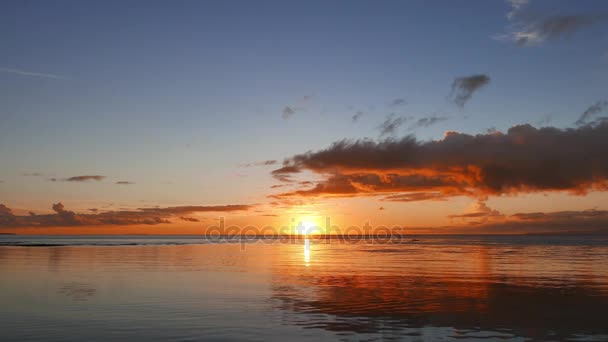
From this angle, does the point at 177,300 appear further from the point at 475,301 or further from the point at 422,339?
the point at 475,301

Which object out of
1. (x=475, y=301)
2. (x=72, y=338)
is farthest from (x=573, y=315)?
(x=72, y=338)

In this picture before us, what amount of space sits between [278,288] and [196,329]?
48.6ft

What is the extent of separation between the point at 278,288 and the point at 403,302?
35.0ft

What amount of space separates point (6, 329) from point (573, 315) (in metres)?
26.6

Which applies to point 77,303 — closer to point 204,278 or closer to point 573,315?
point 204,278

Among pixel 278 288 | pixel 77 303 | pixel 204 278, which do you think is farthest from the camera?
pixel 204 278

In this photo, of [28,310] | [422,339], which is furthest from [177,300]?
[422,339]

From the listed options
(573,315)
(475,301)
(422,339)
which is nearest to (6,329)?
(422,339)

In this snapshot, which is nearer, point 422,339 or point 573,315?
point 422,339

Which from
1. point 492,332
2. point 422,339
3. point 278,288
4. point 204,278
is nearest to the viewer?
point 422,339

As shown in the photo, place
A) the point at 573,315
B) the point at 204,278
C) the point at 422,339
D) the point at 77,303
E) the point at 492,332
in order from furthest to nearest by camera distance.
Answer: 1. the point at 204,278
2. the point at 77,303
3. the point at 573,315
4. the point at 492,332
5. the point at 422,339

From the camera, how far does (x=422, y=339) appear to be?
19.1 metres

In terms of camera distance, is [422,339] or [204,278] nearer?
[422,339]

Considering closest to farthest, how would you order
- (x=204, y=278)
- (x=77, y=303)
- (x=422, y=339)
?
(x=422, y=339) → (x=77, y=303) → (x=204, y=278)
